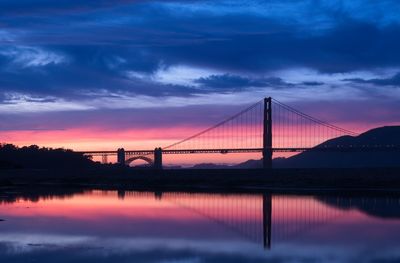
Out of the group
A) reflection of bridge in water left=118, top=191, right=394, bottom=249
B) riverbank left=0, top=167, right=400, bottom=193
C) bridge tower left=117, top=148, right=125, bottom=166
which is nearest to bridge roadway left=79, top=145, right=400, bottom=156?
bridge tower left=117, top=148, right=125, bottom=166

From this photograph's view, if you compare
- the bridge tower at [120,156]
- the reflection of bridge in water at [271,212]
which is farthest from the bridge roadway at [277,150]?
the reflection of bridge in water at [271,212]

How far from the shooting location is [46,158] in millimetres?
87812

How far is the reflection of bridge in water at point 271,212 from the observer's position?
706 inches

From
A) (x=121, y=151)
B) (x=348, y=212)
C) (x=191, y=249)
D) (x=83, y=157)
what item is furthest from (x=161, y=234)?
(x=83, y=157)

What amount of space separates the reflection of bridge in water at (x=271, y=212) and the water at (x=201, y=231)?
33 millimetres

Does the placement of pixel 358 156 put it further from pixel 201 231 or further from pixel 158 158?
pixel 201 231

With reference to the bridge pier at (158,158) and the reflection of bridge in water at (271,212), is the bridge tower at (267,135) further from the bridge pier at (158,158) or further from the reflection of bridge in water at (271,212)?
the reflection of bridge in water at (271,212)

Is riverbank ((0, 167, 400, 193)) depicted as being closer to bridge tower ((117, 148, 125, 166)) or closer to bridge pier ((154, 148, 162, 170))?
bridge pier ((154, 148, 162, 170))

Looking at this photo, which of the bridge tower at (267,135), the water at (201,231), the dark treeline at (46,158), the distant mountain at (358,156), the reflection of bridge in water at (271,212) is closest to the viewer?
the water at (201,231)

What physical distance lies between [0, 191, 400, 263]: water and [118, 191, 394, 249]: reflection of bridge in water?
33mm

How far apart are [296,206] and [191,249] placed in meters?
12.2

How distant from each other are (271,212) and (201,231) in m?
5.97

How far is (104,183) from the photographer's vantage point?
4931 cm

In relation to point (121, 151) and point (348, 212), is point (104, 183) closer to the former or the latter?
point (348, 212)
